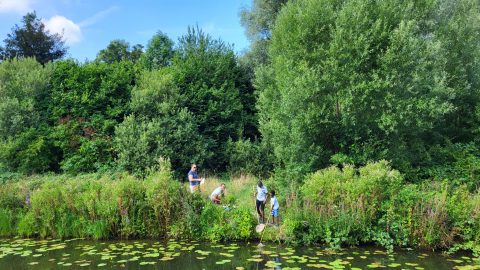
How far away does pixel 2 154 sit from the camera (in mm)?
19969

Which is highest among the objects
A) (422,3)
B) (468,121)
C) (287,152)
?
(422,3)

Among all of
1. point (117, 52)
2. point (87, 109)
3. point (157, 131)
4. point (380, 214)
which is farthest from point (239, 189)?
point (117, 52)

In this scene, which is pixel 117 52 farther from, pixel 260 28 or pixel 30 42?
pixel 260 28

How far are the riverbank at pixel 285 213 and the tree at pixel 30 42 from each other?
2144 centimetres

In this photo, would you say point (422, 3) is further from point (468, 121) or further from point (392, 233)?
point (392, 233)

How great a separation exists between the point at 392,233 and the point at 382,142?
511cm

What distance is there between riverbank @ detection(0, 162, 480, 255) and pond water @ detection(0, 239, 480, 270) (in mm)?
542

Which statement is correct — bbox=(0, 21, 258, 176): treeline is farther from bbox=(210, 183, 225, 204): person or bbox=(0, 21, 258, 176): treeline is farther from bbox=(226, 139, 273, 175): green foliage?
bbox=(210, 183, 225, 204): person

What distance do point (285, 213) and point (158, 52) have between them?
61.3 feet

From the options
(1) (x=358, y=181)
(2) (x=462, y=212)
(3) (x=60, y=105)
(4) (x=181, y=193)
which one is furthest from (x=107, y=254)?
(3) (x=60, y=105)

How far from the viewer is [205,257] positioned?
10633 millimetres

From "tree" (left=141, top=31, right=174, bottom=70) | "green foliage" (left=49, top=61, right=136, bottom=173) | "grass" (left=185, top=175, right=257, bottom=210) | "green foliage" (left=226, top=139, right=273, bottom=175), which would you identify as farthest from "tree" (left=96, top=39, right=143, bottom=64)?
"grass" (left=185, top=175, right=257, bottom=210)

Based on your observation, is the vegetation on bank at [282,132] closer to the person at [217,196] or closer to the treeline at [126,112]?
the treeline at [126,112]

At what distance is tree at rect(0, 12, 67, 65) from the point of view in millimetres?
31625
